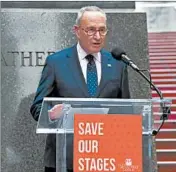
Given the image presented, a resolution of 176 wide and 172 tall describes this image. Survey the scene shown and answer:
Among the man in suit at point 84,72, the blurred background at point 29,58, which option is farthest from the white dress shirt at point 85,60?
the blurred background at point 29,58

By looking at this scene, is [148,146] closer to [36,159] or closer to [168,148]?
[36,159]

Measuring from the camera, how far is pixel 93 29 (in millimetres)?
4863

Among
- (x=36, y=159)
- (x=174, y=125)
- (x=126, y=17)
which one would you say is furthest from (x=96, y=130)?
(x=174, y=125)

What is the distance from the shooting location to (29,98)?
21.6 ft

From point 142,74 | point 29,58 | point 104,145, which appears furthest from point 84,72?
point 29,58

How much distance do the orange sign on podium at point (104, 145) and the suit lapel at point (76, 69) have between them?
0.54m

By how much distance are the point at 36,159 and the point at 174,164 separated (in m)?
2.26

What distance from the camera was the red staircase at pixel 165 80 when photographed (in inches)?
337

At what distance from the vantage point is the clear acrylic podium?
441cm

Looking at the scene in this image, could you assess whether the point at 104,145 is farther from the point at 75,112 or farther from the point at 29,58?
the point at 29,58

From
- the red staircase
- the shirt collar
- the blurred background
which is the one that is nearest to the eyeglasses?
the shirt collar

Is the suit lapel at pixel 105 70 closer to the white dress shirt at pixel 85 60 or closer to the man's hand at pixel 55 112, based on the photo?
the white dress shirt at pixel 85 60

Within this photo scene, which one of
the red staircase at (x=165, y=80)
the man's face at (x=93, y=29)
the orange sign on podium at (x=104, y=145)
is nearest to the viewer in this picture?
the orange sign on podium at (x=104, y=145)

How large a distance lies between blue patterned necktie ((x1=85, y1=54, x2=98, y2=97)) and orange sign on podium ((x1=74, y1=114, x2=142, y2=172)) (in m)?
0.55
